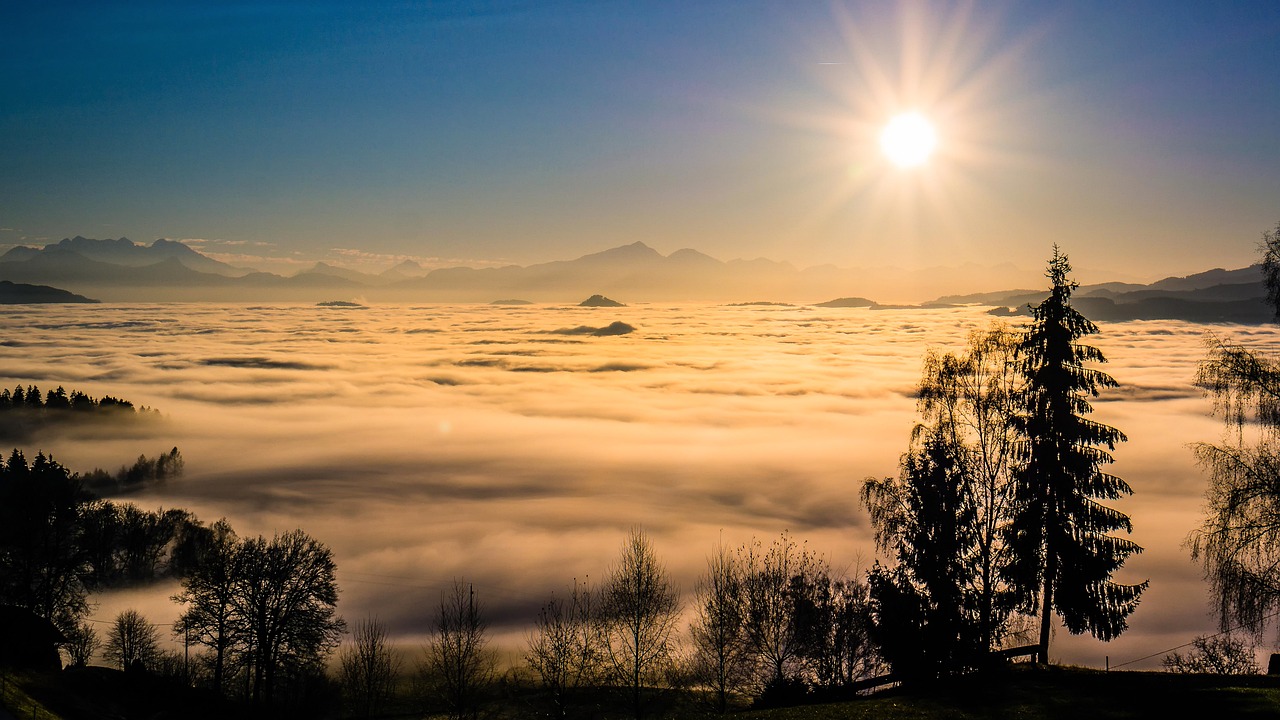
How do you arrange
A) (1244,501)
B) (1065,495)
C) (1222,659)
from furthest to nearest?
(1222,659) → (1065,495) → (1244,501)

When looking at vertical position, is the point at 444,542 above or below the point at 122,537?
below

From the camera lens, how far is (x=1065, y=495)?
29.7m

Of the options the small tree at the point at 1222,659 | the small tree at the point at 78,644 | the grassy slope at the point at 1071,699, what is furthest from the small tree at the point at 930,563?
the small tree at the point at 78,644

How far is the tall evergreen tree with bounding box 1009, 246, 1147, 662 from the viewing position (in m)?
29.3

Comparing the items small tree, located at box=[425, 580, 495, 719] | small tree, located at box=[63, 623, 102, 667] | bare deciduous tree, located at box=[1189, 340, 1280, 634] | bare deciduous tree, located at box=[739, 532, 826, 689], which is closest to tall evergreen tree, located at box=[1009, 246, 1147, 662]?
bare deciduous tree, located at box=[1189, 340, 1280, 634]

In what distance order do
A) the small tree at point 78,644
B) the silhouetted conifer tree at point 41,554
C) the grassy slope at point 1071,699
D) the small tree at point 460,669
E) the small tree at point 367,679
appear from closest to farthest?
the grassy slope at point 1071,699 < the small tree at point 460,669 < the small tree at point 78,644 < the silhouetted conifer tree at point 41,554 < the small tree at point 367,679

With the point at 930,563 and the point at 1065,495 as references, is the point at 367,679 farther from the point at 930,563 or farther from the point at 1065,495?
the point at 1065,495

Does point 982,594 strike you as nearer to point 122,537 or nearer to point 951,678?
point 951,678

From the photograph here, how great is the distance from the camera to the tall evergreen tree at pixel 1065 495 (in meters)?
29.3

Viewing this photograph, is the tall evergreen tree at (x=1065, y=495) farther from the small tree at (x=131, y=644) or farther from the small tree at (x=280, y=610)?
the small tree at (x=131, y=644)

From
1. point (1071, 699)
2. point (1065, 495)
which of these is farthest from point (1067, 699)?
point (1065, 495)

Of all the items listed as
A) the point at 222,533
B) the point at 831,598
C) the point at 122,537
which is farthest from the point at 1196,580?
the point at 122,537

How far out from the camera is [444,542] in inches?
7215

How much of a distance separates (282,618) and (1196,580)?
624 feet
